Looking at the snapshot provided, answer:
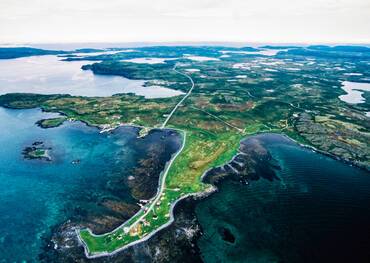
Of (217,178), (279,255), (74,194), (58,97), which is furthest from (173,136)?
(58,97)

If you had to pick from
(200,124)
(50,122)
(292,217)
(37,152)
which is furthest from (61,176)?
(292,217)

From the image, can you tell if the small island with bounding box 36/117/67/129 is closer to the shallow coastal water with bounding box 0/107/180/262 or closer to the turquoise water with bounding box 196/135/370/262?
the shallow coastal water with bounding box 0/107/180/262

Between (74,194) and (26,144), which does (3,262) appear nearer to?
(74,194)

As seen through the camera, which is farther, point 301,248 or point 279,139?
point 279,139

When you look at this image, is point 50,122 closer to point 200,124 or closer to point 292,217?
point 200,124

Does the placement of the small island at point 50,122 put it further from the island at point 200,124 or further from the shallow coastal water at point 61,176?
the shallow coastal water at point 61,176
